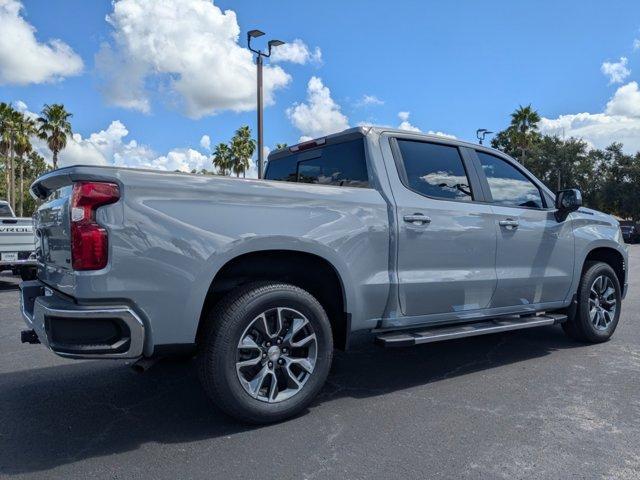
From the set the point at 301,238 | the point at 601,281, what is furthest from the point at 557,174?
the point at 301,238

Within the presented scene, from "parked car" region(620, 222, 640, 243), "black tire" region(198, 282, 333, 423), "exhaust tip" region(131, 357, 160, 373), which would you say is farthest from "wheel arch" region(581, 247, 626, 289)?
"parked car" region(620, 222, 640, 243)

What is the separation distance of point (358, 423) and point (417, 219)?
1489mm

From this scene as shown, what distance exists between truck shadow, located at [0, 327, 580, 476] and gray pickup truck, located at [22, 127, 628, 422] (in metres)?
0.47

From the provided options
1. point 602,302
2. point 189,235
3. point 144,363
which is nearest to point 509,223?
point 602,302

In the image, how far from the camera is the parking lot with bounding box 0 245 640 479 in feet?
9.19

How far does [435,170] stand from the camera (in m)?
4.26

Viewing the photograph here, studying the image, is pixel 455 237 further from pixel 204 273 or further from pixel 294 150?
pixel 204 273

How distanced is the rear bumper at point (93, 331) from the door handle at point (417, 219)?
6.46 ft

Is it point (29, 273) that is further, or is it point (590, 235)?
point (590, 235)

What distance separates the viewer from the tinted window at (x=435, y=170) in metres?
4.09

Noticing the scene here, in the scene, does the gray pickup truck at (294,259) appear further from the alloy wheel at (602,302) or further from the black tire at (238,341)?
the alloy wheel at (602,302)

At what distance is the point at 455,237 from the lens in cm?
409

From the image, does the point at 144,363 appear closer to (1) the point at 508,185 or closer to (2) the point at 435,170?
(2) the point at 435,170

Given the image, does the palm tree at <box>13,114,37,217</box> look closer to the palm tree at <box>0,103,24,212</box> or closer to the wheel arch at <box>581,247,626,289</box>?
the palm tree at <box>0,103,24,212</box>
